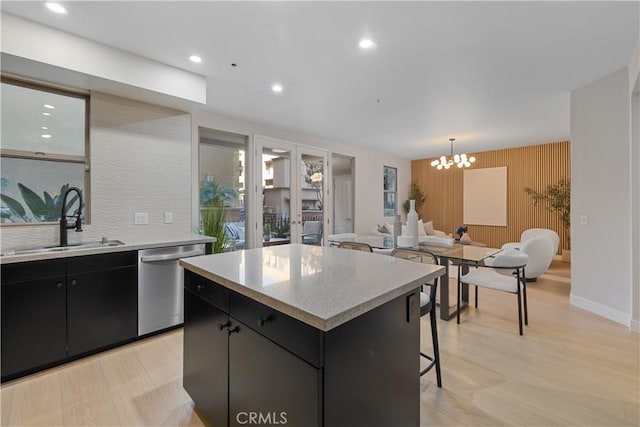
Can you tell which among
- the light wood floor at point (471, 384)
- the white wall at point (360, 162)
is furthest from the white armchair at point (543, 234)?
the white wall at point (360, 162)

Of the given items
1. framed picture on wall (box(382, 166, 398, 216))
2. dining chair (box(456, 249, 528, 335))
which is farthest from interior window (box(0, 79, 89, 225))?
framed picture on wall (box(382, 166, 398, 216))

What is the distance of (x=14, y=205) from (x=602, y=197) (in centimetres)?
581

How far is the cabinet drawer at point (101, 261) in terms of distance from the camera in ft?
7.39

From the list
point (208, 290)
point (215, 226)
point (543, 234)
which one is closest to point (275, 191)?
point (215, 226)

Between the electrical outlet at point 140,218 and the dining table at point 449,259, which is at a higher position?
the electrical outlet at point 140,218

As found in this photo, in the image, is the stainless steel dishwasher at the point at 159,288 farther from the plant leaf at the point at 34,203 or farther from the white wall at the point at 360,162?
the white wall at the point at 360,162

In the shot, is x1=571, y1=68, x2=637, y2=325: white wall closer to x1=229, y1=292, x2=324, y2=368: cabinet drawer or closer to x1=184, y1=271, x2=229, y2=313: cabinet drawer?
x1=229, y1=292, x2=324, y2=368: cabinet drawer

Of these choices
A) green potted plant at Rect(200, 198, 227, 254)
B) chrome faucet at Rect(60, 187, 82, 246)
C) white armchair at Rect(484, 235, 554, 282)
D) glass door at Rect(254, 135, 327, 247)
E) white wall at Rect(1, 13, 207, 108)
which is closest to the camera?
white wall at Rect(1, 13, 207, 108)

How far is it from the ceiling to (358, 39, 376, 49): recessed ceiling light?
4cm

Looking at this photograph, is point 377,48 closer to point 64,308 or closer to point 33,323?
point 64,308

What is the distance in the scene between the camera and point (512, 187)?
22.3 feet

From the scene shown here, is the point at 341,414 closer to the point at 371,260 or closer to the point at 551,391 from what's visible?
the point at 371,260

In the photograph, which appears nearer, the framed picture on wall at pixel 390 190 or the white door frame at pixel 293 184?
the white door frame at pixel 293 184

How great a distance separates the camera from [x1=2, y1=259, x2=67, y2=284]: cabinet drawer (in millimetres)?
1980
